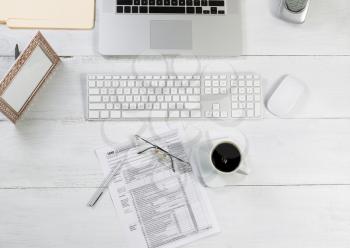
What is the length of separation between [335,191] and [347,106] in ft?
0.68

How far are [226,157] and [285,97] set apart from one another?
0.22 meters

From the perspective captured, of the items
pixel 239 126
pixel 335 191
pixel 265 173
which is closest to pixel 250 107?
pixel 239 126

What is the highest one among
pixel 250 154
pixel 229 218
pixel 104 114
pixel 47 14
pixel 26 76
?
pixel 47 14

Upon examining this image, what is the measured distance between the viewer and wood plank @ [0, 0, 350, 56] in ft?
3.67

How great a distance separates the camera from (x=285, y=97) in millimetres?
1088

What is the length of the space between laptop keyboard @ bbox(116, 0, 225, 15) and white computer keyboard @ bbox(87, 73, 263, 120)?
16 cm

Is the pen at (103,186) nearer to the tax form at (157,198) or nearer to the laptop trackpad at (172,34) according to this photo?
the tax form at (157,198)

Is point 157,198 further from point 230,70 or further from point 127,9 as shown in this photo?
point 127,9

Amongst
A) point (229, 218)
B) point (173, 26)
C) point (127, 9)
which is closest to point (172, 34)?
point (173, 26)

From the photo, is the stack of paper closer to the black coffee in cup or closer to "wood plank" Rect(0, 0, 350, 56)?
"wood plank" Rect(0, 0, 350, 56)

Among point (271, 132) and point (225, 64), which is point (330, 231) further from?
point (225, 64)

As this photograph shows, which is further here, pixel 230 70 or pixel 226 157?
pixel 230 70

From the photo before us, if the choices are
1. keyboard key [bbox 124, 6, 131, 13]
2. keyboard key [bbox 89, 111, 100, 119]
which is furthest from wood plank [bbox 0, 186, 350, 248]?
keyboard key [bbox 124, 6, 131, 13]

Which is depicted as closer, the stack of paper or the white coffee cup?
the white coffee cup
